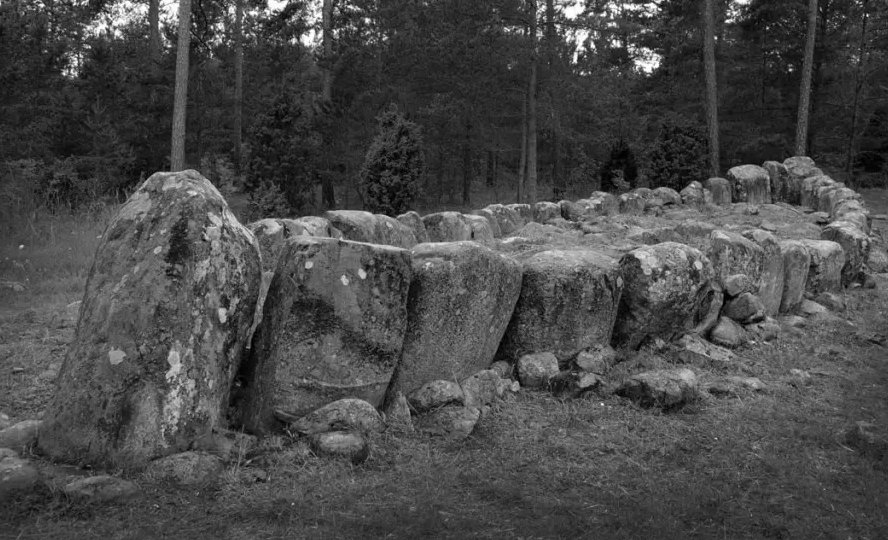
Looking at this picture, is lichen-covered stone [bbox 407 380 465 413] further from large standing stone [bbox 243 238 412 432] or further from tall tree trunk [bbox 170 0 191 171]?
tall tree trunk [bbox 170 0 191 171]

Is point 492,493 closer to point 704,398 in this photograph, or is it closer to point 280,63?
point 704,398

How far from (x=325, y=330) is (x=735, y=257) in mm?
4693

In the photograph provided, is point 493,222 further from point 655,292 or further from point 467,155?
point 467,155

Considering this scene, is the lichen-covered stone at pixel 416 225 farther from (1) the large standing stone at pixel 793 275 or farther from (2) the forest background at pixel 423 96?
(2) the forest background at pixel 423 96

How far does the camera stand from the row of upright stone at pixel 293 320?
3.35 meters

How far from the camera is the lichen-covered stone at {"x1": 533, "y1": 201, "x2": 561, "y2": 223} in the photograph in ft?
40.8

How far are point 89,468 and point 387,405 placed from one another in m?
1.70

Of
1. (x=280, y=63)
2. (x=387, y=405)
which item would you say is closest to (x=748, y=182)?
(x=387, y=405)

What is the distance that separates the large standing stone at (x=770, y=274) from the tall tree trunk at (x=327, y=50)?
15.8 meters

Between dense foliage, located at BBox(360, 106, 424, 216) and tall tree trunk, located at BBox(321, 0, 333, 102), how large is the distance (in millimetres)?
5178

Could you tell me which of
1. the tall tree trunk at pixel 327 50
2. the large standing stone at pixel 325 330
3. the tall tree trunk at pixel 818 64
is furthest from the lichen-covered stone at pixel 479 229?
the tall tree trunk at pixel 818 64

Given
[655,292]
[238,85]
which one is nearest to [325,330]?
[655,292]

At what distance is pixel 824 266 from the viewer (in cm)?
808

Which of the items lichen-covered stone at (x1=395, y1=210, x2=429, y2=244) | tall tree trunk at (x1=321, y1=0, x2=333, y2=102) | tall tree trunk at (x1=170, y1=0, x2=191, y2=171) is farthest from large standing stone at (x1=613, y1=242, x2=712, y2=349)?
tall tree trunk at (x1=321, y1=0, x2=333, y2=102)
